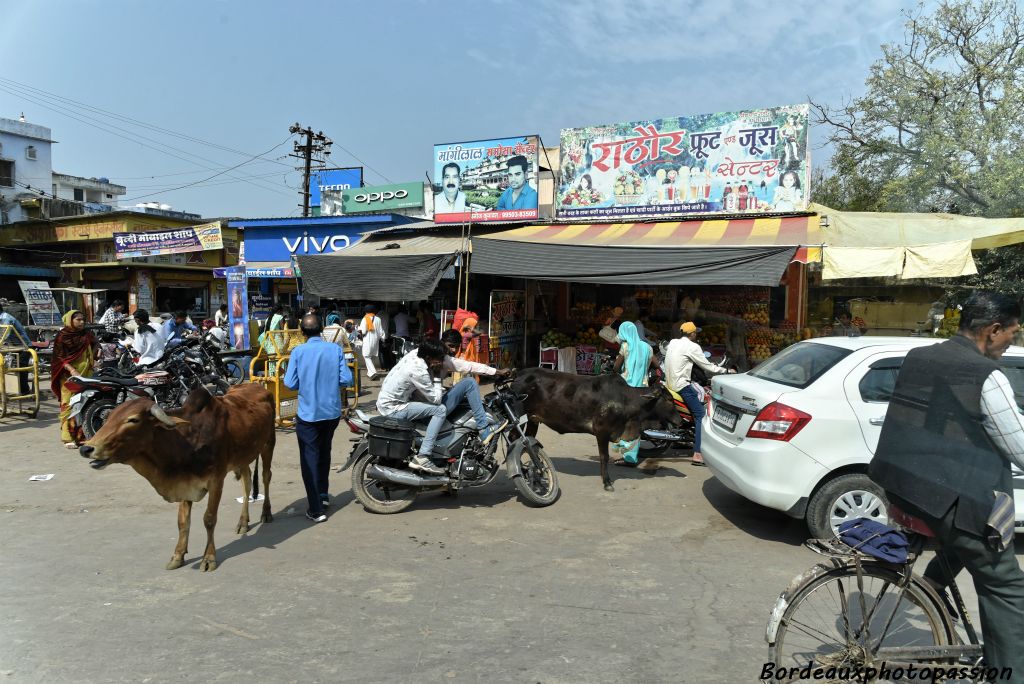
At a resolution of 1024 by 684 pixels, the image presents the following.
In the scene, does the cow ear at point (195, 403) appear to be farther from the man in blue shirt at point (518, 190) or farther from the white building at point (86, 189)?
the white building at point (86, 189)

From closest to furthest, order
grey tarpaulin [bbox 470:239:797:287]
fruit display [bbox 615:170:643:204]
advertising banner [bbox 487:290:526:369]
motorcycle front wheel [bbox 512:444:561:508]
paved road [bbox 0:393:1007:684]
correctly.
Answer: paved road [bbox 0:393:1007:684], motorcycle front wheel [bbox 512:444:561:508], grey tarpaulin [bbox 470:239:797:287], fruit display [bbox 615:170:643:204], advertising banner [bbox 487:290:526:369]

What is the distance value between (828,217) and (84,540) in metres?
11.8

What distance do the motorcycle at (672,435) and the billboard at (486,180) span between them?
6932mm

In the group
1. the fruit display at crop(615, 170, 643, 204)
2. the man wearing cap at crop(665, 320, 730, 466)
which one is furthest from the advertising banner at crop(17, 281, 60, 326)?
the man wearing cap at crop(665, 320, 730, 466)

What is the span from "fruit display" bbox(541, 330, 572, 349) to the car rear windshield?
7.56 metres

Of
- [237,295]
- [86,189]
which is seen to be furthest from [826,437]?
[86,189]

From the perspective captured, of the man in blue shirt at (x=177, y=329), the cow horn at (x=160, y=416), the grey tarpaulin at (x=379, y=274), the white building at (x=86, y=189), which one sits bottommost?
the cow horn at (x=160, y=416)

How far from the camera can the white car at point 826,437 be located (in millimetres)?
4883

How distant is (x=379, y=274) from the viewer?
1216cm

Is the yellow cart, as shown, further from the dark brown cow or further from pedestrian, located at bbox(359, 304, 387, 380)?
the dark brown cow

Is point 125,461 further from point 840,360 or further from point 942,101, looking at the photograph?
point 942,101

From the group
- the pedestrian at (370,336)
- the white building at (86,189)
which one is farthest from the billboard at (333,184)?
the white building at (86,189)

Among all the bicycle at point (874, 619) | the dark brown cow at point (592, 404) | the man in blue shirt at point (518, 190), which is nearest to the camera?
the bicycle at point (874, 619)

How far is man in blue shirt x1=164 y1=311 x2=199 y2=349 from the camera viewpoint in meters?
11.6
